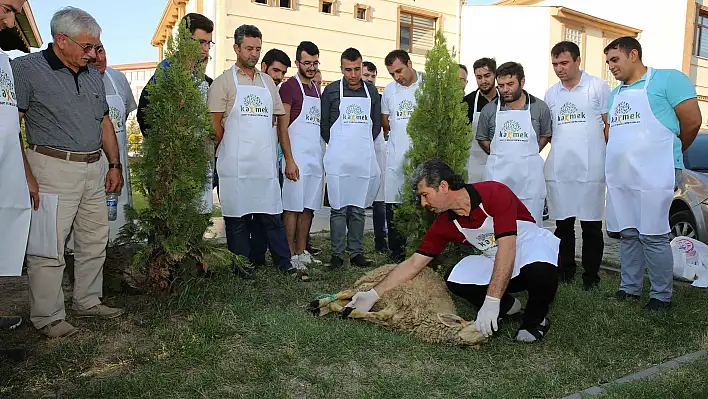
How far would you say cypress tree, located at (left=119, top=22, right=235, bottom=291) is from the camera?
428 cm

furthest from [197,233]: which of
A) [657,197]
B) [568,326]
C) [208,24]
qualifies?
[657,197]

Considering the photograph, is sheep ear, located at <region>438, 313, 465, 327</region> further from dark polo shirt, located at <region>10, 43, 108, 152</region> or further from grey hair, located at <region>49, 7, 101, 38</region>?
grey hair, located at <region>49, 7, 101, 38</region>

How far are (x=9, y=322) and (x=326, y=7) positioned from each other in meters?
14.4

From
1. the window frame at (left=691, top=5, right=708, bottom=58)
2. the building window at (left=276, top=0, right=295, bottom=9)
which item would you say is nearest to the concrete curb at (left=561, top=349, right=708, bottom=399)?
the building window at (left=276, top=0, right=295, bottom=9)

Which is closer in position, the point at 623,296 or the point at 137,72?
the point at 623,296

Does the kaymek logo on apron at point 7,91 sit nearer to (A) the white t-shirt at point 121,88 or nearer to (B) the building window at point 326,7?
(A) the white t-shirt at point 121,88

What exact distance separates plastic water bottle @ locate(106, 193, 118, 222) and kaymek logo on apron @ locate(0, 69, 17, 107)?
1443mm

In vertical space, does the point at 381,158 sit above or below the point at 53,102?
below

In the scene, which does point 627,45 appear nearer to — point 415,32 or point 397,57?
point 397,57

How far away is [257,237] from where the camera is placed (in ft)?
18.9

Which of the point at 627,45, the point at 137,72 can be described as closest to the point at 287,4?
the point at 627,45

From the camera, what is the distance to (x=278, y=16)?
15.6 m

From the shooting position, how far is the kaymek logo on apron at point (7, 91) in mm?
3268

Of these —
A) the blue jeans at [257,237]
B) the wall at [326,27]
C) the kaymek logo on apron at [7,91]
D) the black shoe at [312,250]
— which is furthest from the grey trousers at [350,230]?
the wall at [326,27]
